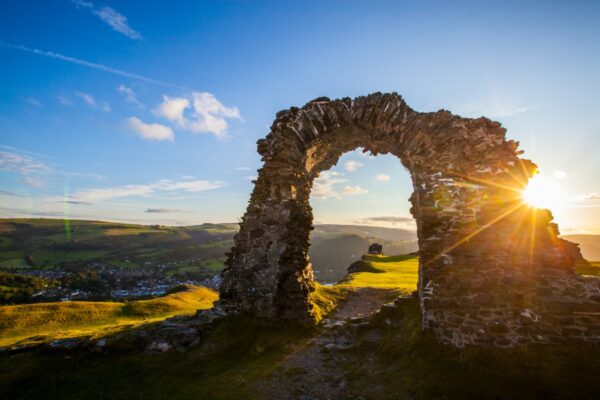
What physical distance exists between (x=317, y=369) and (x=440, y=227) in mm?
5357

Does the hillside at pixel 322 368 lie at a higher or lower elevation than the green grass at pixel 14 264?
higher

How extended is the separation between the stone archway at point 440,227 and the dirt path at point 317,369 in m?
1.28

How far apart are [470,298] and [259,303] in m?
6.99

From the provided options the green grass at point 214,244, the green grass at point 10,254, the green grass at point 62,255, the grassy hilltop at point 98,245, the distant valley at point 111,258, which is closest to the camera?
the distant valley at point 111,258

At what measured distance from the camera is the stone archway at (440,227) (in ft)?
24.5

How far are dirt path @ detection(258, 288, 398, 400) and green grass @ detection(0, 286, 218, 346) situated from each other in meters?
10.5

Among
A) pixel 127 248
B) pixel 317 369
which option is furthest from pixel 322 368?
pixel 127 248

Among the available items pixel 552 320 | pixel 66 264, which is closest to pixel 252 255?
pixel 552 320

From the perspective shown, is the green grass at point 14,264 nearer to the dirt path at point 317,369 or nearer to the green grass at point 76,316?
the green grass at point 76,316

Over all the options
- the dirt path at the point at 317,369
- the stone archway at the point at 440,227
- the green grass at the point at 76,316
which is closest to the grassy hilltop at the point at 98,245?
the green grass at the point at 76,316

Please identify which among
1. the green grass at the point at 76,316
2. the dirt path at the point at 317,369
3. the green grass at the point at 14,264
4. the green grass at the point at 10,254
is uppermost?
the dirt path at the point at 317,369

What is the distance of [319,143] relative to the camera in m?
12.6

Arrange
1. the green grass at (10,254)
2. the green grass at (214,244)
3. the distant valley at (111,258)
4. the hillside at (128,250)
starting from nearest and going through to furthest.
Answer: the distant valley at (111,258), the hillside at (128,250), the green grass at (10,254), the green grass at (214,244)

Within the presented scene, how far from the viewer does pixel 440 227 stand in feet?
28.0
